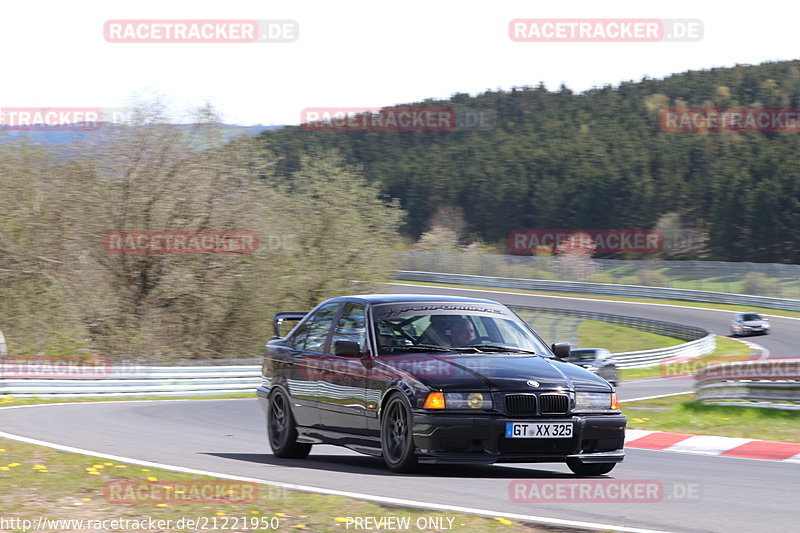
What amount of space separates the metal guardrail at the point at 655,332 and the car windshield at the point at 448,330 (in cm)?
2845

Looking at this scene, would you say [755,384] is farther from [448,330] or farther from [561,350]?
[448,330]

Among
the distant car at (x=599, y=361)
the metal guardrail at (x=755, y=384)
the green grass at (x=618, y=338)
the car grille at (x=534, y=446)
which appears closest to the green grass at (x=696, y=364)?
the green grass at (x=618, y=338)

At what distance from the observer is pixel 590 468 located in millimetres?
8656

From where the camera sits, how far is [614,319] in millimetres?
52750

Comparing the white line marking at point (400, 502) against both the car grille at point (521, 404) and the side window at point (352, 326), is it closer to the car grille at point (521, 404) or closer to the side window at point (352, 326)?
the car grille at point (521, 404)

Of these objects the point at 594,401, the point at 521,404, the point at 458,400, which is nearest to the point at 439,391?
the point at 458,400

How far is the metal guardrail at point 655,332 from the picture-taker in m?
37.9

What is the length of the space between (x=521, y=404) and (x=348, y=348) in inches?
60.5

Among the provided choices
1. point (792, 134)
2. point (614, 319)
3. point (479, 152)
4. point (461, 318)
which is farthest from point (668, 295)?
point (479, 152)

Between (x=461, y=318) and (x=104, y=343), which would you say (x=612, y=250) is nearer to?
(x=104, y=343)

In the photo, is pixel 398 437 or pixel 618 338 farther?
pixel 618 338

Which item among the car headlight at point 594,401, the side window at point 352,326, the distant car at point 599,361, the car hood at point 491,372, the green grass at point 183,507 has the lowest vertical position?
the distant car at point 599,361

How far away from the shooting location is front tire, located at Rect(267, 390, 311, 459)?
10094 mm

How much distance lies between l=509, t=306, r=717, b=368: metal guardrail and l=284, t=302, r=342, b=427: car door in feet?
92.1
